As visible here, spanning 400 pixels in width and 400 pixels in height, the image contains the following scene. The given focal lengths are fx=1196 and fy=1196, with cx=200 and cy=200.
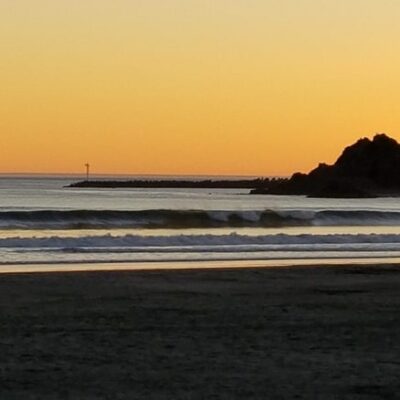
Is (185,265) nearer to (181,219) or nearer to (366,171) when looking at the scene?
(181,219)

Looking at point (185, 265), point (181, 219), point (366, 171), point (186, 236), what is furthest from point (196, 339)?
point (366, 171)

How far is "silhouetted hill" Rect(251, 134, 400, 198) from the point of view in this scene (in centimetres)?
9882

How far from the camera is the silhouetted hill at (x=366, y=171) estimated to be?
9882 cm

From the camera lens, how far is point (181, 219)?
1809 inches

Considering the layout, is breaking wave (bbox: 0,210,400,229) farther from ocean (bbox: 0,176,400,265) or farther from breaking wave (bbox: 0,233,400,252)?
breaking wave (bbox: 0,233,400,252)

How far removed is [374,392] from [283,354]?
5.56 feet

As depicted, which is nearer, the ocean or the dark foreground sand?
the dark foreground sand

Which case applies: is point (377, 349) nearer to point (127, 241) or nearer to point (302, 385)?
point (302, 385)

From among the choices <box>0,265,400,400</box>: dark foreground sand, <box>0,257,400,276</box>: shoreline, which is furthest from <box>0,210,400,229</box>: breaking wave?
<box>0,265,400,400</box>: dark foreground sand

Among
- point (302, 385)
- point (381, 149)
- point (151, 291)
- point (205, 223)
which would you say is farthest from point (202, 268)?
point (381, 149)

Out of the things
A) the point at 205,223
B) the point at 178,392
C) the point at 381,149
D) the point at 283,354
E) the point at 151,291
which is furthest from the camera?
the point at 381,149

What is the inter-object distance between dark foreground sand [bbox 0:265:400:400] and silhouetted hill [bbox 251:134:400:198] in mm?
80420

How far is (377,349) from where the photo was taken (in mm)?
11000

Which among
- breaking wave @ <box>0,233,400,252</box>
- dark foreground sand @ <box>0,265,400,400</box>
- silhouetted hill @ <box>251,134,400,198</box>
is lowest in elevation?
breaking wave @ <box>0,233,400,252</box>
